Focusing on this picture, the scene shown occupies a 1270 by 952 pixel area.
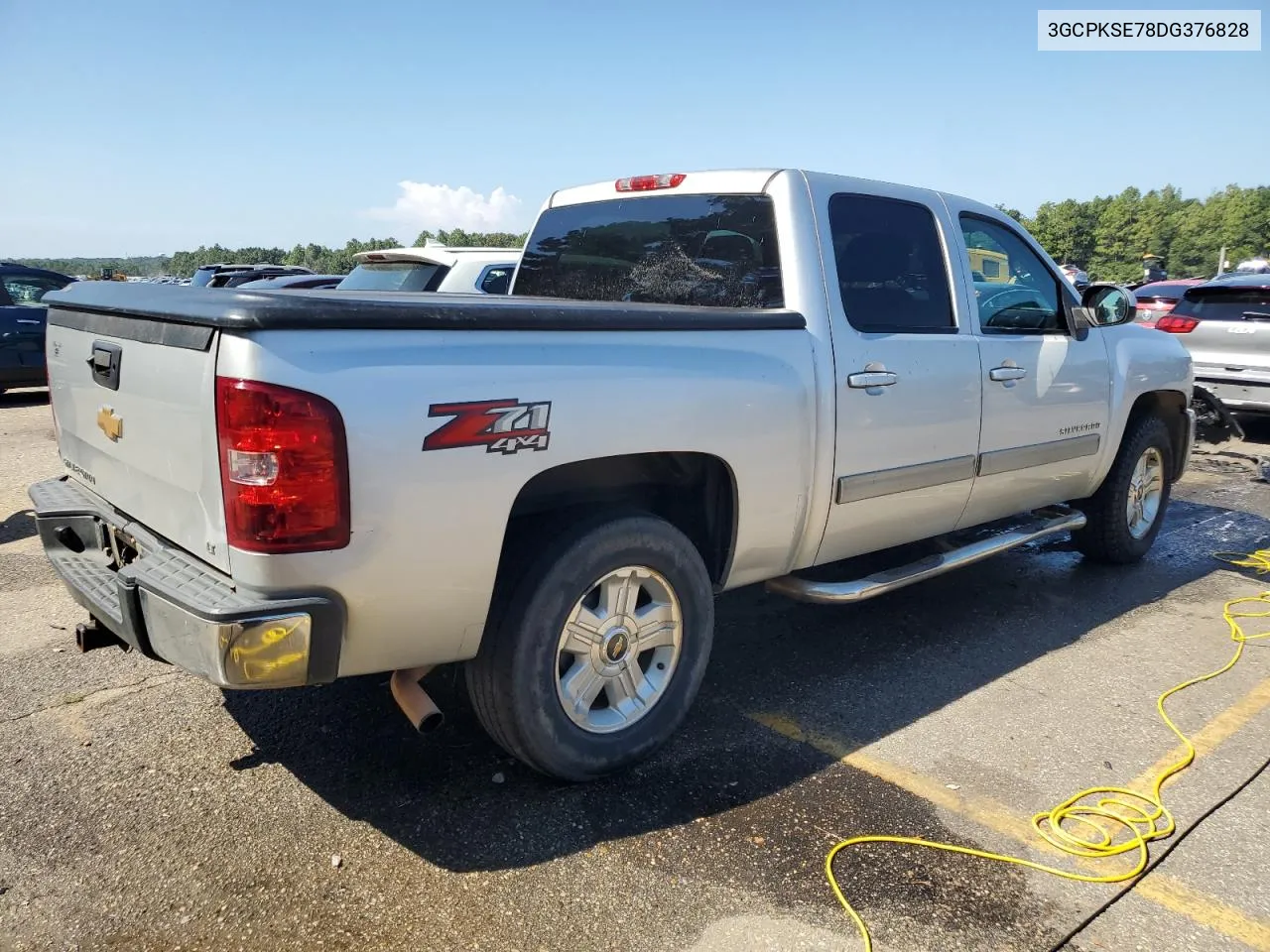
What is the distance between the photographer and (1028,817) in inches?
116

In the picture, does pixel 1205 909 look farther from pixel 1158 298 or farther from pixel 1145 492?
pixel 1158 298

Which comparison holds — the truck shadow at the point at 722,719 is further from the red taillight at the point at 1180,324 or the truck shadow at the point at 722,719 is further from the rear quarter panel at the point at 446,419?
the red taillight at the point at 1180,324

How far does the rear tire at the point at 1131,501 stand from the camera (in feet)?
17.3

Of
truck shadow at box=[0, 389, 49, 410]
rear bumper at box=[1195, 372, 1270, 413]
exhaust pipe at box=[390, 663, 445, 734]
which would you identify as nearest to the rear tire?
rear bumper at box=[1195, 372, 1270, 413]

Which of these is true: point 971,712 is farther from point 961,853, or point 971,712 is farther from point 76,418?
point 76,418

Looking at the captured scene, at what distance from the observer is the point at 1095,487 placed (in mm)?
5168

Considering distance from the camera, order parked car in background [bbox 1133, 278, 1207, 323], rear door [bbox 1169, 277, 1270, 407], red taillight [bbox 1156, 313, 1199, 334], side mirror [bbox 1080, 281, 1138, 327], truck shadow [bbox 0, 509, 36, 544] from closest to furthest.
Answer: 1. side mirror [bbox 1080, 281, 1138, 327]
2. truck shadow [bbox 0, 509, 36, 544]
3. rear door [bbox 1169, 277, 1270, 407]
4. red taillight [bbox 1156, 313, 1199, 334]
5. parked car in background [bbox 1133, 278, 1207, 323]

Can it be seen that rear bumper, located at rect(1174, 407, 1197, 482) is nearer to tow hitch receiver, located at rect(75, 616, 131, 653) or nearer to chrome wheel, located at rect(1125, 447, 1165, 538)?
chrome wheel, located at rect(1125, 447, 1165, 538)

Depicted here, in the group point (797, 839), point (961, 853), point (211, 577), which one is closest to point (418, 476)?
point (211, 577)

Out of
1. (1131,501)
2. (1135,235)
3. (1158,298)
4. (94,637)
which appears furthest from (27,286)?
(1135,235)

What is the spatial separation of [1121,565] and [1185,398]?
3.48 feet

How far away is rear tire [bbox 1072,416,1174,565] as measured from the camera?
5270 mm

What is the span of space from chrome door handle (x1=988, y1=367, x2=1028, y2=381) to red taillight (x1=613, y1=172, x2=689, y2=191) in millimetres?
1593

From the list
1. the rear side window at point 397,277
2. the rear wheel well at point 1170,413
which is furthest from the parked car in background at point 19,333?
the rear wheel well at point 1170,413
